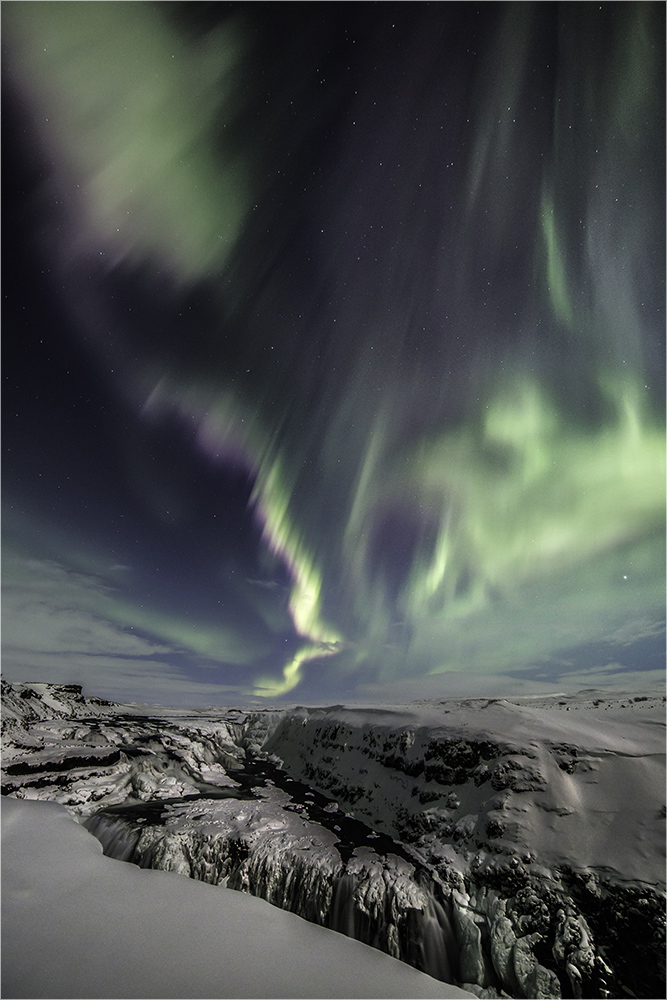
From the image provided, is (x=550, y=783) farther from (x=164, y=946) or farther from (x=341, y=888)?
(x=164, y=946)

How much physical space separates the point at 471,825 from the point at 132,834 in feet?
28.2

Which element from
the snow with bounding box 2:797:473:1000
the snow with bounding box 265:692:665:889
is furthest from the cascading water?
the snow with bounding box 265:692:665:889

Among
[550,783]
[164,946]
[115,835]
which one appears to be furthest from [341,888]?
[115,835]

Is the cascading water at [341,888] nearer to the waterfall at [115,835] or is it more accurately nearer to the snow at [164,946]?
the waterfall at [115,835]

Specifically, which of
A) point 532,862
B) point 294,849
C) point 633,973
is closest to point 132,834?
point 294,849

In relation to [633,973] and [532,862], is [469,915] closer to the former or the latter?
[532,862]

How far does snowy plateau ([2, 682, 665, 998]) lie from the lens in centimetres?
586

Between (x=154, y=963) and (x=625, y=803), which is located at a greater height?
(x=625, y=803)

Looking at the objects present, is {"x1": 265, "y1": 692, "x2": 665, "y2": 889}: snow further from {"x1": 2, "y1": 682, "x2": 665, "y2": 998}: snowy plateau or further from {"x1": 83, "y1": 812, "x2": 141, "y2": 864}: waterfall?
{"x1": 83, "y1": 812, "x2": 141, "y2": 864}: waterfall

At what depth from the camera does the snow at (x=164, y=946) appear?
5.59 m

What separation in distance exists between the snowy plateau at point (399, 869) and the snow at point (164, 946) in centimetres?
4

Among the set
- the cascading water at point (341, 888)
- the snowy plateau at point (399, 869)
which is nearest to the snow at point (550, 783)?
the snowy plateau at point (399, 869)

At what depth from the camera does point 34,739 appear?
18.2 m

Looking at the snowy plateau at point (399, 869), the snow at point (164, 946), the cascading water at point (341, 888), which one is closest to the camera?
the snow at point (164, 946)
